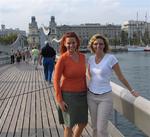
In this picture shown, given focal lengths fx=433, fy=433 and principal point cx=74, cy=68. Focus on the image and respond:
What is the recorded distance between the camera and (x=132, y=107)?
19.9ft

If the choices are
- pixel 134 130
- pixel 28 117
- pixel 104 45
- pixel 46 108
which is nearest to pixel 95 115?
pixel 104 45

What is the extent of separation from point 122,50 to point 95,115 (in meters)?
152

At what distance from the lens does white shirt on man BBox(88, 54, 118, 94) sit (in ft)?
18.8

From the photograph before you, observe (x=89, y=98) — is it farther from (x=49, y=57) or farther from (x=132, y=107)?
(x=49, y=57)

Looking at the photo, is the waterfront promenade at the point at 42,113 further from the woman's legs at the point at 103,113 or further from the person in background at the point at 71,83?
the person in background at the point at 71,83

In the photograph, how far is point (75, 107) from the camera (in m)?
5.84

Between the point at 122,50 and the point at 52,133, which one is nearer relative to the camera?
the point at 52,133

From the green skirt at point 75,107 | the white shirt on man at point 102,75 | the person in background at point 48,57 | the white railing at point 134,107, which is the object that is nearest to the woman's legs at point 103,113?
the white shirt on man at point 102,75

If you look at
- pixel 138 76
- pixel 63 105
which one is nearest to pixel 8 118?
pixel 63 105

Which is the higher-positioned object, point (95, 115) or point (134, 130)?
point (95, 115)

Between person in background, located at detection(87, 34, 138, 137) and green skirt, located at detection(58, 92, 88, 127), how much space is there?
96 millimetres

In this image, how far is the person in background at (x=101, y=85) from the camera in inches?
225

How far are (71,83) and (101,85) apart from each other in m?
0.41

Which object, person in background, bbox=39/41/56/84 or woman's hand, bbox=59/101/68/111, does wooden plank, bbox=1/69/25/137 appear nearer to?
woman's hand, bbox=59/101/68/111
